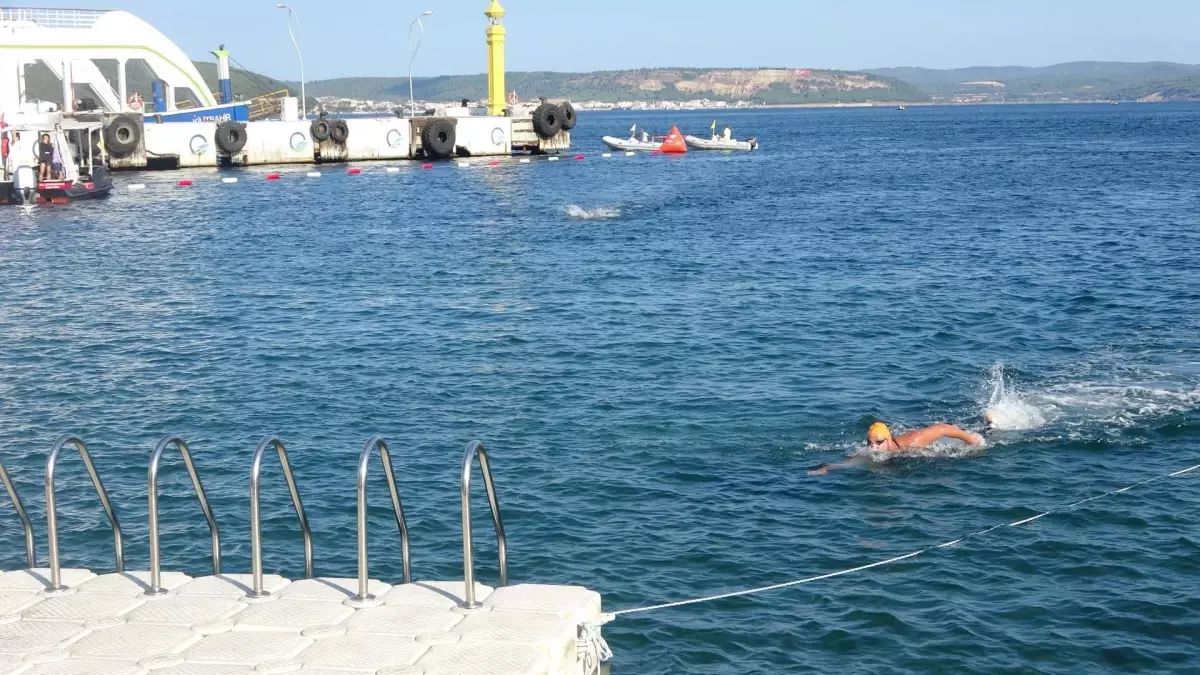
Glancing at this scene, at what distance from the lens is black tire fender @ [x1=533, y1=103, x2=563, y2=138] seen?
Result: 261 ft

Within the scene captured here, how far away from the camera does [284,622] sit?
889cm

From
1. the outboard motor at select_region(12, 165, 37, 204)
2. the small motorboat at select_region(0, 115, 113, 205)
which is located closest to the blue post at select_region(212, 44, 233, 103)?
the small motorboat at select_region(0, 115, 113, 205)

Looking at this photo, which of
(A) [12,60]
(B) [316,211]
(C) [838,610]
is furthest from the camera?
(A) [12,60]

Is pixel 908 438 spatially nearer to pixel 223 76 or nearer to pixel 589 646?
pixel 589 646

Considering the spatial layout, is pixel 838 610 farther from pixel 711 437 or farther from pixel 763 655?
pixel 711 437

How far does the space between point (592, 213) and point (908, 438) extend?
31.7 metres

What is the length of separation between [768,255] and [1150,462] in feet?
68.3

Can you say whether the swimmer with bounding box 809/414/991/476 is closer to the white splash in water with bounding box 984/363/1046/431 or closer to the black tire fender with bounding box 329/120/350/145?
the white splash in water with bounding box 984/363/1046/431

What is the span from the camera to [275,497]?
1578cm

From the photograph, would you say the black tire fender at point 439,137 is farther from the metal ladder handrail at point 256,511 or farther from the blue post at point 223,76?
the metal ladder handrail at point 256,511

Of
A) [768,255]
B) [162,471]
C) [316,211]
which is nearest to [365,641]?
[162,471]

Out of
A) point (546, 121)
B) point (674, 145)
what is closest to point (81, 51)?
point (546, 121)

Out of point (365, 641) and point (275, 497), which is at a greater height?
point (365, 641)

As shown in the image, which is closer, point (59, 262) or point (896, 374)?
point (896, 374)
